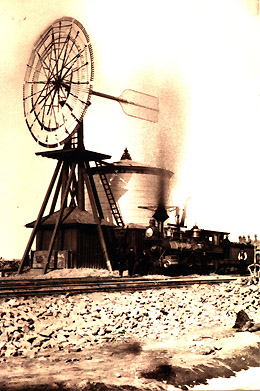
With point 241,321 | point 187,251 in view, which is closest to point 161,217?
point 187,251

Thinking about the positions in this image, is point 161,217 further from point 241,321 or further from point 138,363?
point 138,363

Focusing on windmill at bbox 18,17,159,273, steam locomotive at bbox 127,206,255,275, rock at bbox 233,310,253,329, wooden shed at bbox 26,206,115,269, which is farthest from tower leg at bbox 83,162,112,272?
rock at bbox 233,310,253,329

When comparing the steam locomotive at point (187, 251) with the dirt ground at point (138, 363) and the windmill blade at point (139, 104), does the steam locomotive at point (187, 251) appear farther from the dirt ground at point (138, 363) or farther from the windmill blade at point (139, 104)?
the dirt ground at point (138, 363)

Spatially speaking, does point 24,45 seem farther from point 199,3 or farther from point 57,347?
point 57,347

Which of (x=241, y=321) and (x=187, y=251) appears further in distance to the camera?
(x=187, y=251)

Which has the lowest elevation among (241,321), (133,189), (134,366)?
(134,366)

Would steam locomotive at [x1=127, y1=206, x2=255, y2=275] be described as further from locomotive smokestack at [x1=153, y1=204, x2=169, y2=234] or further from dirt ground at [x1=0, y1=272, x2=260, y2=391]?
dirt ground at [x1=0, y1=272, x2=260, y2=391]
